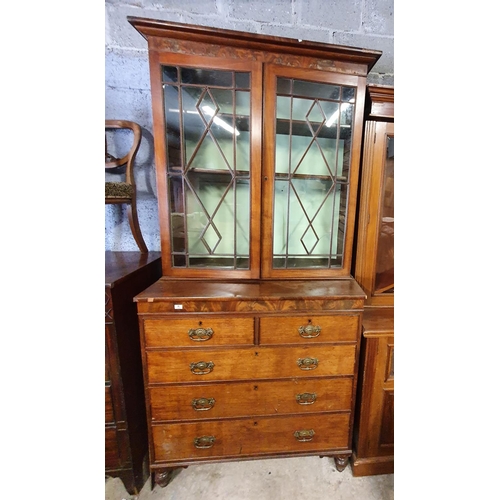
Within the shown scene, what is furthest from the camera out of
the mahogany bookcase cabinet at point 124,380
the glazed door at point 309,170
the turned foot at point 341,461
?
the turned foot at point 341,461

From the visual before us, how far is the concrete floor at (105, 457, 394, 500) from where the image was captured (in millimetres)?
964

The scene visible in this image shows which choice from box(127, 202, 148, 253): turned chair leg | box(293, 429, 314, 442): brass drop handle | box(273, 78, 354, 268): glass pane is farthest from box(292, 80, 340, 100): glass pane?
box(293, 429, 314, 442): brass drop handle

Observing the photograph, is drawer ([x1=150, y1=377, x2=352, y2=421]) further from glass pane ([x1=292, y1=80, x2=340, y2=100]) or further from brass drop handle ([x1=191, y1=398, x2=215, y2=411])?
glass pane ([x1=292, y1=80, x2=340, y2=100])

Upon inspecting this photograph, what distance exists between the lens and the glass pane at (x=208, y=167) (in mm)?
901

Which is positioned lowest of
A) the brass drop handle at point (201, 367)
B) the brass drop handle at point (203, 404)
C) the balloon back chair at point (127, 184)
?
the brass drop handle at point (203, 404)

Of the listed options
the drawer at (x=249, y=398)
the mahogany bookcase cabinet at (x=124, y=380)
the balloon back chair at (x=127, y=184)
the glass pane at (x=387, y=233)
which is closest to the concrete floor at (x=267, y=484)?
the mahogany bookcase cabinet at (x=124, y=380)

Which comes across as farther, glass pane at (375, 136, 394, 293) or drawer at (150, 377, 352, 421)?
glass pane at (375, 136, 394, 293)

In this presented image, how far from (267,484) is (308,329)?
787 mm

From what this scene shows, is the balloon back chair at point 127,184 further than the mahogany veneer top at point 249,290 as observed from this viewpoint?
Yes

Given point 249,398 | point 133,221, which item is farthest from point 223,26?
point 249,398

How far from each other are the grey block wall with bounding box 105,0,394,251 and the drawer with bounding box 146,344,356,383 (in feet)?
2.92

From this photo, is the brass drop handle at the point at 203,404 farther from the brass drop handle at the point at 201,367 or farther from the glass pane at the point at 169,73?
the glass pane at the point at 169,73
